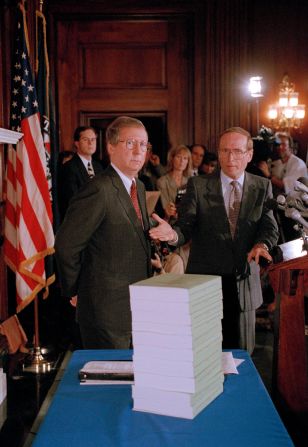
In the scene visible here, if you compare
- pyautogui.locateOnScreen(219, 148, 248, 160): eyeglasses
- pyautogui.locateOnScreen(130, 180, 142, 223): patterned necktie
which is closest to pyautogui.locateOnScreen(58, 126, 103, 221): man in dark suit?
pyautogui.locateOnScreen(219, 148, 248, 160): eyeglasses

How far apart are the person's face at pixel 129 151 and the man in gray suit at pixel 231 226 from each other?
60cm

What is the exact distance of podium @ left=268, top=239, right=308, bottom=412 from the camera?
8.48 feet

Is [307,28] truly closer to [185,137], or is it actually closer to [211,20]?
[211,20]

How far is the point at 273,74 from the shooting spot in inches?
380

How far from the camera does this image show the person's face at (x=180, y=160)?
6176 millimetres

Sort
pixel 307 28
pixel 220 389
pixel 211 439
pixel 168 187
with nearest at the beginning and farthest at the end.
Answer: pixel 211 439, pixel 220 389, pixel 168 187, pixel 307 28

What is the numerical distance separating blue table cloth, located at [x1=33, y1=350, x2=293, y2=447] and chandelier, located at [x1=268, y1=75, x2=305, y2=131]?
818cm

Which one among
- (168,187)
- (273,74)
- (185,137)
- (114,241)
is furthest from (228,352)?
(273,74)

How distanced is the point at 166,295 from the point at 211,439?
0.37 m

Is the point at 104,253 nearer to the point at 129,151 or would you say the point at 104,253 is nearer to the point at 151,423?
the point at 129,151

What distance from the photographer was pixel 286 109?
9.52 metres

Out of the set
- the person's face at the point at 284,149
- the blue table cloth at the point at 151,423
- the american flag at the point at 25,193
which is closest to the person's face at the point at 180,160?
the american flag at the point at 25,193

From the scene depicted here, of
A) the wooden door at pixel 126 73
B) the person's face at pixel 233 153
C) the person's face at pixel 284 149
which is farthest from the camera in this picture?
the wooden door at pixel 126 73

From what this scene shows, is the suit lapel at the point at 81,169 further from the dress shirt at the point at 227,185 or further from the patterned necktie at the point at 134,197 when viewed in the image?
the patterned necktie at the point at 134,197
